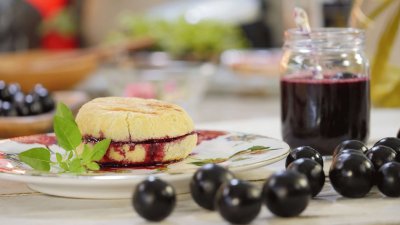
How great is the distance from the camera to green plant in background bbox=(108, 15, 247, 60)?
8.82 ft

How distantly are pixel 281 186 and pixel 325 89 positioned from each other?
379 millimetres

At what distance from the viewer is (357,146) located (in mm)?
885

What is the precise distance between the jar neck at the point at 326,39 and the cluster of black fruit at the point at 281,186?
0.24 meters

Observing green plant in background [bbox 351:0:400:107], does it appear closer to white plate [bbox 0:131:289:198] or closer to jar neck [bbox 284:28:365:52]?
jar neck [bbox 284:28:365:52]

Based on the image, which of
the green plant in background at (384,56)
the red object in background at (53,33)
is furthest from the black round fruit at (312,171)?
the red object in background at (53,33)

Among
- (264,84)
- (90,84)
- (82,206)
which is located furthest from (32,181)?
(90,84)

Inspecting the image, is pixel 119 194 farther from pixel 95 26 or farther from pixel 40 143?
pixel 95 26

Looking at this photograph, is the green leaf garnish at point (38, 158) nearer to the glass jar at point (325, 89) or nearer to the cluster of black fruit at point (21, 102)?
the glass jar at point (325, 89)

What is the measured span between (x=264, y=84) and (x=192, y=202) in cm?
163

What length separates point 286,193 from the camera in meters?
0.69

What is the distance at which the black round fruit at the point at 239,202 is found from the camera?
0.67 meters

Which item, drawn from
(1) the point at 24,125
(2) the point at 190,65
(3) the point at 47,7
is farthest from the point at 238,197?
(3) the point at 47,7

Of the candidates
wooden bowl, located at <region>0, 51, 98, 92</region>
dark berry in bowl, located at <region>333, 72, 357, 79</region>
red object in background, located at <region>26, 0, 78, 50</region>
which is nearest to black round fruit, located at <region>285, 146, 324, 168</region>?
dark berry in bowl, located at <region>333, 72, 357, 79</region>

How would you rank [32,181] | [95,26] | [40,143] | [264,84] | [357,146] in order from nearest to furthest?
[32,181]
[357,146]
[40,143]
[264,84]
[95,26]
